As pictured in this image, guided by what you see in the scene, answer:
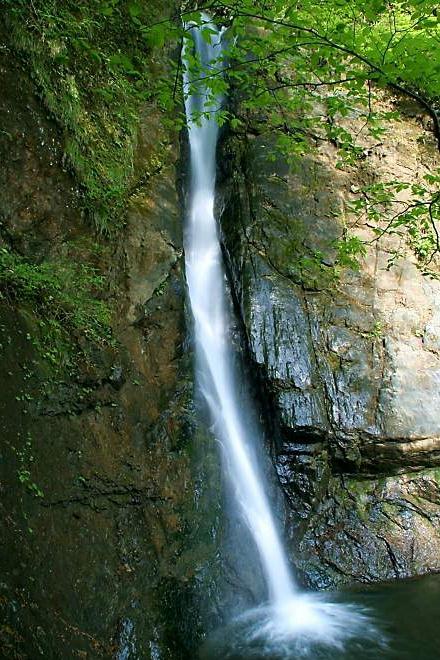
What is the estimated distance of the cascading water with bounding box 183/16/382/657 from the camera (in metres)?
4.75

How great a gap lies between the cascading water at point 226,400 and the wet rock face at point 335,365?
0.32 metres

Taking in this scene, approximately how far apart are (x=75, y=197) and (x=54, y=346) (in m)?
1.67

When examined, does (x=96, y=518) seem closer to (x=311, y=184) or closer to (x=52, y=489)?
(x=52, y=489)

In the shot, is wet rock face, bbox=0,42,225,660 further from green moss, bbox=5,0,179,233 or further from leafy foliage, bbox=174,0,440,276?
leafy foliage, bbox=174,0,440,276

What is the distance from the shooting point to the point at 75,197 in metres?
4.89

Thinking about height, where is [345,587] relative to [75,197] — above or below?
below

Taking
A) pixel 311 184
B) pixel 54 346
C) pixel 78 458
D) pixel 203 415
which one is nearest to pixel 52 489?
pixel 78 458

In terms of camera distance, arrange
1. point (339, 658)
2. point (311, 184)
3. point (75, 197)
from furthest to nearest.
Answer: point (311, 184) → point (75, 197) → point (339, 658)

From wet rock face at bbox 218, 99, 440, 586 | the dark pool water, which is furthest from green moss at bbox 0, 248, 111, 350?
the dark pool water

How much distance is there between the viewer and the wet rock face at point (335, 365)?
20.2ft

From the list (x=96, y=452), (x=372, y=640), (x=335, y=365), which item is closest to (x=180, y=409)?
(x=96, y=452)

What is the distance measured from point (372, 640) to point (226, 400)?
316 cm

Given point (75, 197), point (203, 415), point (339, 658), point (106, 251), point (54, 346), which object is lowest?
point (339, 658)

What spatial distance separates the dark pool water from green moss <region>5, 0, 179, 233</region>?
423cm
